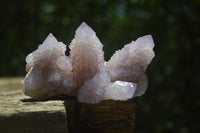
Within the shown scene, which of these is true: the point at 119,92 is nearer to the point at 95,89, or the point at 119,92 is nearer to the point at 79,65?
the point at 95,89

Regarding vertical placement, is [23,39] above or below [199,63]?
above

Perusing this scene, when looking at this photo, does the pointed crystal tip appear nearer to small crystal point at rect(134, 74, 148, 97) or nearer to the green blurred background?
small crystal point at rect(134, 74, 148, 97)

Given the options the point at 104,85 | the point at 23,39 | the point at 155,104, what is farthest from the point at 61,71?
the point at 23,39

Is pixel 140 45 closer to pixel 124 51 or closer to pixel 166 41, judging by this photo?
pixel 124 51

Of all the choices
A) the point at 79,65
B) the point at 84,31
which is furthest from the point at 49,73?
the point at 84,31

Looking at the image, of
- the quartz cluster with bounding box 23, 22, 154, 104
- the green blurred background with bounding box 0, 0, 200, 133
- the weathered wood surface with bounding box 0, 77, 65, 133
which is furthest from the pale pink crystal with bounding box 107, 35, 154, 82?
the green blurred background with bounding box 0, 0, 200, 133
